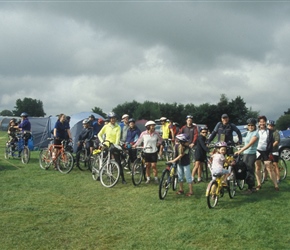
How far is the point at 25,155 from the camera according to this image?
13.8m

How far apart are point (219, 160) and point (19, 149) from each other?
9.99 meters

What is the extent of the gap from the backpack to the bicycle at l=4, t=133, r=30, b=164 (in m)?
8.85

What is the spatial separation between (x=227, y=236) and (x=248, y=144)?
127 inches

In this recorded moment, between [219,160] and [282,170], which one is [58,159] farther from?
[282,170]

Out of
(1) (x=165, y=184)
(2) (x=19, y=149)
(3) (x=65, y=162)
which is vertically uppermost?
(2) (x=19, y=149)

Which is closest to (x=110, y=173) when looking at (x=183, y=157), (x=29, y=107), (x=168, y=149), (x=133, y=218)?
(x=183, y=157)

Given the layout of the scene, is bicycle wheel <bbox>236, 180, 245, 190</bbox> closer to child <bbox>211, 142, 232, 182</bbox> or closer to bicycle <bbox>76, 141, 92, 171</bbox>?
child <bbox>211, 142, 232, 182</bbox>

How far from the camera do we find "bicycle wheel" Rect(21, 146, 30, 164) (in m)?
13.6

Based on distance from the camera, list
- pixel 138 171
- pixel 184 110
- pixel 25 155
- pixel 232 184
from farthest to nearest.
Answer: pixel 184 110 < pixel 25 155 < pixel 138 171 < pixel 232 184

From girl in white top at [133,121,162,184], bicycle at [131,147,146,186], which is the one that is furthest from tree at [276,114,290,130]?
girl in white top at [133,121,162,184]

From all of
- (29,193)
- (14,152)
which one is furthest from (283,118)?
(29,193)

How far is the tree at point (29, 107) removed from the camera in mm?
93250

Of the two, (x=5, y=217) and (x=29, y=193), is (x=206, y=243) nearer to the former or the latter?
(x=5, y=217)

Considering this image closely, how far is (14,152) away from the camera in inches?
585
